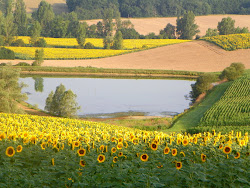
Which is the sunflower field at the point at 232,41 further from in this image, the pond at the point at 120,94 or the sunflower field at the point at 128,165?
the sunflower field at the point at 128,165

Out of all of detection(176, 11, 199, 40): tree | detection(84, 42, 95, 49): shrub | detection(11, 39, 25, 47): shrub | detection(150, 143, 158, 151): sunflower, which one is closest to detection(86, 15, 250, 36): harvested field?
detection(176, 11, 199, 40): tree

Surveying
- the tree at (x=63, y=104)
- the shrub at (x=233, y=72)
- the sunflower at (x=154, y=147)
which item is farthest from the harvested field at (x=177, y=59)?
the sunflower at (x=154, y=147)

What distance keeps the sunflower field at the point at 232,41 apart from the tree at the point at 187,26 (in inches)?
610

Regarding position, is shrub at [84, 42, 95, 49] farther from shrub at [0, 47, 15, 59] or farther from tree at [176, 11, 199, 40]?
tree at [176, 11, 199, 40]

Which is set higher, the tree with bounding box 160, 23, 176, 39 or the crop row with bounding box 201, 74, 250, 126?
the tree with bounding box 160, 23, 176, 39

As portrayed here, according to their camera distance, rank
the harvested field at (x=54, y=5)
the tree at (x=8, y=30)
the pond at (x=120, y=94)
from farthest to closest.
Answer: the harvested field at (x=54, y=5) → the tree at (x=8, y=30) → the pond at (x=120, y=94)

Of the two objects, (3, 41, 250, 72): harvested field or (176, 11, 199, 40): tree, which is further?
(176, 11, 199, 40): tree

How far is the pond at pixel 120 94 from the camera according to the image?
43.0 m

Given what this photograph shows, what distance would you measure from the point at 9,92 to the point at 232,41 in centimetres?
6649

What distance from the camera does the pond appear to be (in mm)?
43031

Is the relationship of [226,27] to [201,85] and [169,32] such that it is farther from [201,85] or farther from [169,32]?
[201,85]

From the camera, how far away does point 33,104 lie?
44.0 meters

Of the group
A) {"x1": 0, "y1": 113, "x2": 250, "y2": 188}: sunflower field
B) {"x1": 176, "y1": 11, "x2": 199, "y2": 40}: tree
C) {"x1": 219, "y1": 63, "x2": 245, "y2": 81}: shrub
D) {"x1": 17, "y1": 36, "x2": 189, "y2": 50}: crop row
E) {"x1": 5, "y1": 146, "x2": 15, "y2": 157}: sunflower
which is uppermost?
{"x1": 176, "y1": 11, "x2": 199, "y2": 40}: tree

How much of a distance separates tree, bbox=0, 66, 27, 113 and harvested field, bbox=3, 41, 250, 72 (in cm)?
3642
